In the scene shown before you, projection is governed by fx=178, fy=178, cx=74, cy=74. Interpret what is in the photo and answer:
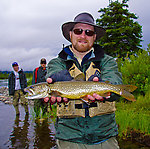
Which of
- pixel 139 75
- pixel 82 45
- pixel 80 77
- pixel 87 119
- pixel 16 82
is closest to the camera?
pixel 87 119

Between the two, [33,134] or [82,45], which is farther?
[33,134]

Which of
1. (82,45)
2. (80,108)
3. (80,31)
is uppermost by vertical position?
(80,31)

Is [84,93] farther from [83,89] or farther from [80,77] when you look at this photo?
[80,77]

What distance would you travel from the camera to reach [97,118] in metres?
2.62

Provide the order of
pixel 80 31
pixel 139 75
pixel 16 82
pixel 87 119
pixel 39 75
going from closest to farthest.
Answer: pixel 87 119 → pixel 80 31 → pixel 39 75 → pixel 16 82 → pixel 139 75

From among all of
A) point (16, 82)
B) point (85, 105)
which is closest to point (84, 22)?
point (85, 105)

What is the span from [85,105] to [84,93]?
19cm

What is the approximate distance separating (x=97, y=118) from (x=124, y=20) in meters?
29.7

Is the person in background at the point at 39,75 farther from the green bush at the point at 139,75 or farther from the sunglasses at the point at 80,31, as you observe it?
the sunglasses at the point at 80,31

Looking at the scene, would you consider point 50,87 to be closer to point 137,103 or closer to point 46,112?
point 46,112

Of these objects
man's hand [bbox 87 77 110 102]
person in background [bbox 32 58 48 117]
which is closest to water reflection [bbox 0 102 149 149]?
person in background [bbox 32 58 48 117]

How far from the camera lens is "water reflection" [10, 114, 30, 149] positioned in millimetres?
5695

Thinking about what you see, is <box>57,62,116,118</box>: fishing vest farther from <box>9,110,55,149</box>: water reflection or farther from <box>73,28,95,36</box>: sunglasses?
<box>9,110,55,149</box>: water reflection

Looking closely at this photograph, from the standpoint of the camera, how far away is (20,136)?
21.4ft
